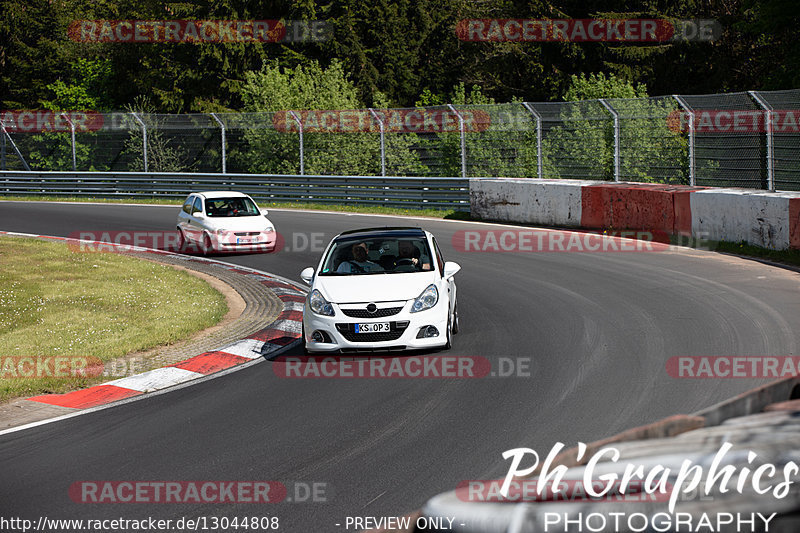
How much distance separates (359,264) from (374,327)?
4.74ft

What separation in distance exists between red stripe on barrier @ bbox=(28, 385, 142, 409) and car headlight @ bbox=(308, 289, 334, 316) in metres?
2.24

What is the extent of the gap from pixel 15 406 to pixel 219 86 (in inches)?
2168

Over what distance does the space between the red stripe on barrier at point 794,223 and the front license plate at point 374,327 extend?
9.25m

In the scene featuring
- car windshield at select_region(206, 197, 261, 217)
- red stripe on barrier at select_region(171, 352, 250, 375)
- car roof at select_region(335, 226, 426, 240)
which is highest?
car windshield at select_region(206, 197, 261, 217)

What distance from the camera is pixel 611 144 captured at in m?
24.4

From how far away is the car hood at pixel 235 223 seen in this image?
68.3 ft

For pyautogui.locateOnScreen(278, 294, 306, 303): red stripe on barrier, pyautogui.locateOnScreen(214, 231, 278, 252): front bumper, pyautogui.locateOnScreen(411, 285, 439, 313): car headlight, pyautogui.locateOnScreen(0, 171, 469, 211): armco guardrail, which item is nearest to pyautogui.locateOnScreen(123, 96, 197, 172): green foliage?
pyautogui.locateOnScreen(0, 171, 469, 211): armco guardrail

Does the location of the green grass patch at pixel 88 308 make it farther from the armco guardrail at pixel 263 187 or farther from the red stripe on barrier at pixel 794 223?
the armco guardrail at pixel 263 187

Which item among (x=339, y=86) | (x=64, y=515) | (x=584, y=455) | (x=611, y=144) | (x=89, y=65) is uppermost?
(x=89, y=65)

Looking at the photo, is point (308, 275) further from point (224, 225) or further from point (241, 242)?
point (224, 225)

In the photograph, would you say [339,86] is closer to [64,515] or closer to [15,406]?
[15,406]

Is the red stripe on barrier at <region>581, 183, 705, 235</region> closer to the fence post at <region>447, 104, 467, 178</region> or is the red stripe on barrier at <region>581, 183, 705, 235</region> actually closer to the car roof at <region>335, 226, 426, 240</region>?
the fence post at <region>447, 104, 467, 178</region>

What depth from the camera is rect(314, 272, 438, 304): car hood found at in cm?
1080

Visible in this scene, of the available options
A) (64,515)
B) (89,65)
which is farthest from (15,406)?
(89,65)
